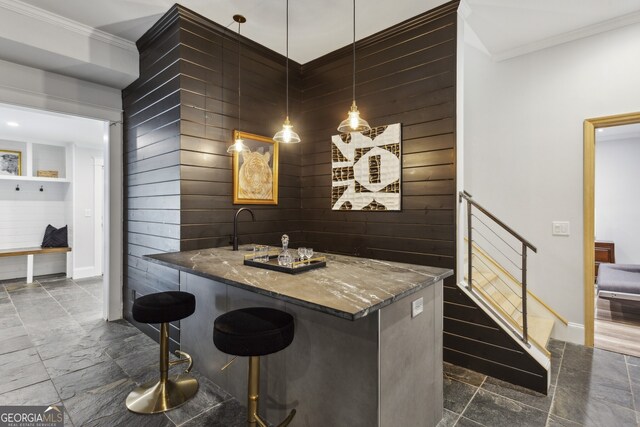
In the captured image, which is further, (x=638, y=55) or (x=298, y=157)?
(x=298, y=157)

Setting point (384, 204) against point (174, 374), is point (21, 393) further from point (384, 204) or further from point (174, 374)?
point (384, 204)

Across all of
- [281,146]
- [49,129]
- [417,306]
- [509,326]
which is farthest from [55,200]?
[509,326]

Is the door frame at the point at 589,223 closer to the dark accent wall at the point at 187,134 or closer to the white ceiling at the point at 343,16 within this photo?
the white ceiling at the point at 343,16

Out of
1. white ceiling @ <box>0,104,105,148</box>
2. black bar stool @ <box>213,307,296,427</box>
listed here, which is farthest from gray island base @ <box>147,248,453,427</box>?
white ceiling @ <box>0,104,105,148</box>

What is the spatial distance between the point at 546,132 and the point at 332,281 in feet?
10.4

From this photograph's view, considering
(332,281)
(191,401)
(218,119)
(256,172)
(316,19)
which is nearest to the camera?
(332,281)

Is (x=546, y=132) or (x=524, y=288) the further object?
(x=546, y=132)

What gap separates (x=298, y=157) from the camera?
3826mm

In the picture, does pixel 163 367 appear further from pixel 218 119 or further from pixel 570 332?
pixel 570 332

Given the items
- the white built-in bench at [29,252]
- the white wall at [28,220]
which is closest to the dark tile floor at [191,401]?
the white built-in bench at [29,252]

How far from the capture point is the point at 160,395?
217 cm

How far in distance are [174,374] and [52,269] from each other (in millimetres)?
5488

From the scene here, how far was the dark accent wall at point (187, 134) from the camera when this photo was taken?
274 cm

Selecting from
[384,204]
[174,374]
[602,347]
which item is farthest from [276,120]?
[602,347]
